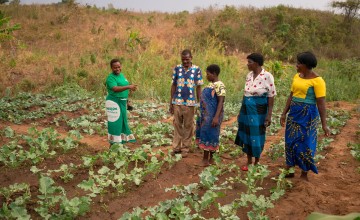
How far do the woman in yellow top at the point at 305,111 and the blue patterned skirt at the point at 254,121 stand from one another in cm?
33

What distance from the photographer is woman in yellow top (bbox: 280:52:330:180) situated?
400cm

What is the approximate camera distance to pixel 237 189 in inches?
165

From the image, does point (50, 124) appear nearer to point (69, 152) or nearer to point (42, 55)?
point (69, 152)

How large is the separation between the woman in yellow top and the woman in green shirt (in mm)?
2163

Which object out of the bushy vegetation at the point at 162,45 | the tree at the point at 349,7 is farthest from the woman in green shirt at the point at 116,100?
the tree at the point at 349,7

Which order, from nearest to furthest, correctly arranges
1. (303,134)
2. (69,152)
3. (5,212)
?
1. (5,212)
2. (303,134)
3. (69,152)

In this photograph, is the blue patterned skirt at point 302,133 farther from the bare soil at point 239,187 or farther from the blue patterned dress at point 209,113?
the blue patterned dress at point 209,113

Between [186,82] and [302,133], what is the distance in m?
1.70

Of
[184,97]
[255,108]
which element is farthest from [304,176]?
[184,97]

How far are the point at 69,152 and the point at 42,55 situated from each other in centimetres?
1019

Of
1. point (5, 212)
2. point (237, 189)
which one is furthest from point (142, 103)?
point (5, 212)

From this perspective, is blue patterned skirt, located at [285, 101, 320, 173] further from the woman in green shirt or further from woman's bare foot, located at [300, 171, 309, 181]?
the woman in green shirt

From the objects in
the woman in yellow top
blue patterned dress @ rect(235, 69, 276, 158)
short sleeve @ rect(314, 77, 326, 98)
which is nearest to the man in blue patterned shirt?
blue patterned dress @ rect(235, 69, 276, 158)

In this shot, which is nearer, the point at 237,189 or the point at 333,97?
the point at 237,189
